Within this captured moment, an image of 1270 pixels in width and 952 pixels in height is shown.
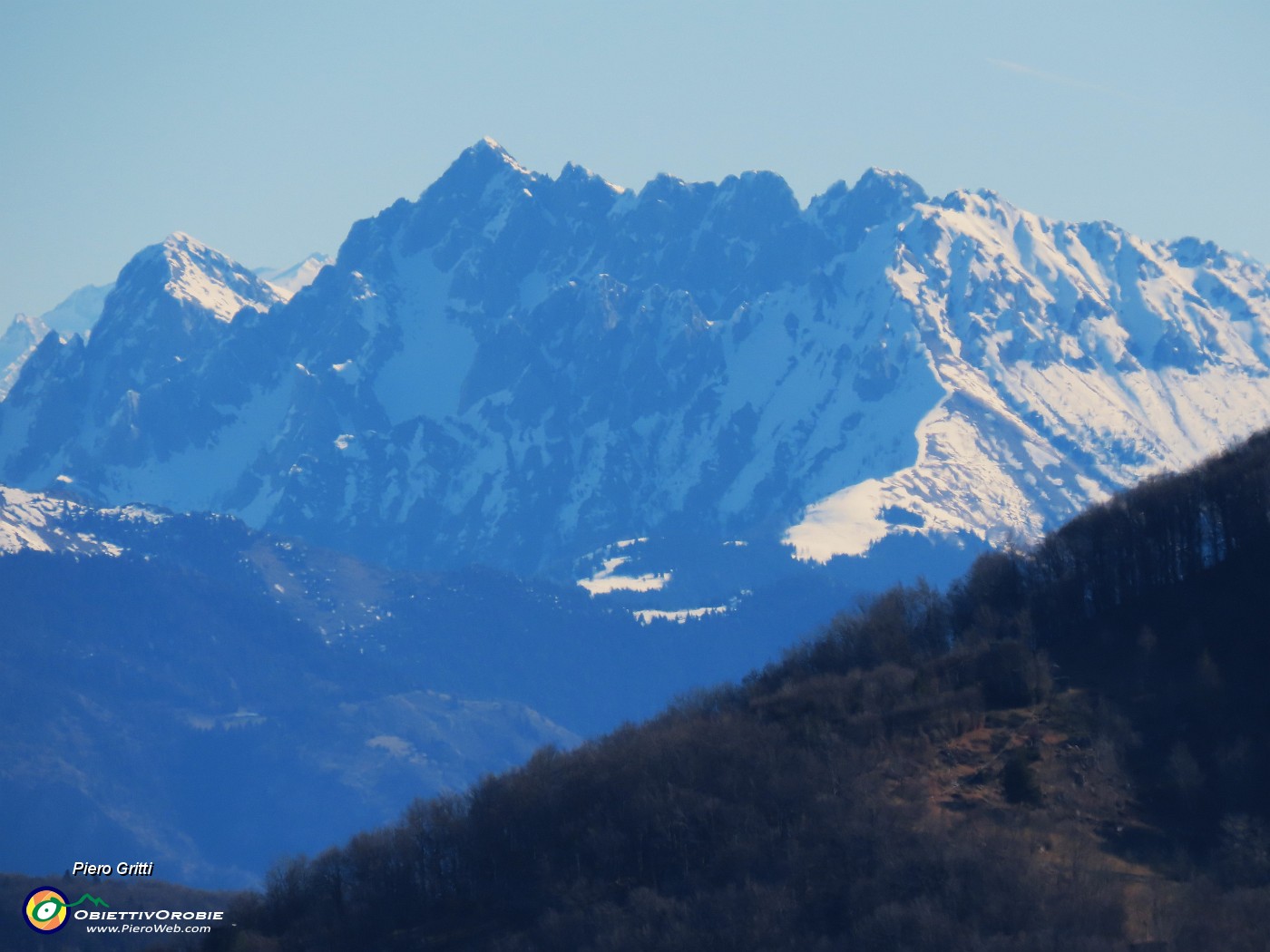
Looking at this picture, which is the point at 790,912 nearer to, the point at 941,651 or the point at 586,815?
the point at 586,815

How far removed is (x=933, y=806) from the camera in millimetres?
106688

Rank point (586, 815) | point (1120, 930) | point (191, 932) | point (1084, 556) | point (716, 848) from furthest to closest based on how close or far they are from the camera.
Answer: point (1084, 556)
point (191, 932)
point (586, 815)
point (716, 848)
point (1120, 930)

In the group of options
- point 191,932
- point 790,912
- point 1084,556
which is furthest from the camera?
point 1084,556

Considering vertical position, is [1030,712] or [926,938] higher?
[1030,712]

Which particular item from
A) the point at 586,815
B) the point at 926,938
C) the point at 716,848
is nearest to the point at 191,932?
the point at 586,815

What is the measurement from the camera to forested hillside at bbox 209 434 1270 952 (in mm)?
94375

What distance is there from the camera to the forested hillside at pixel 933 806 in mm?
94375

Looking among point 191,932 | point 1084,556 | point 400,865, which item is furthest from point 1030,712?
point 191,932

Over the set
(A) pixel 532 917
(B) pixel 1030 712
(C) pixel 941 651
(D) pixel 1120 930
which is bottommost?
(D) pixel 1120 930

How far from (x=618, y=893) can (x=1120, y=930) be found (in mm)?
30908

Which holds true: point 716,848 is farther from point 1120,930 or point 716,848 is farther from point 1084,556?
point 1084,556

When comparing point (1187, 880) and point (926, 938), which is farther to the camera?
point (1187, 880)

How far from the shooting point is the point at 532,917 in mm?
108688

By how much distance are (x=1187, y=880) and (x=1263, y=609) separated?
32.1 meters
